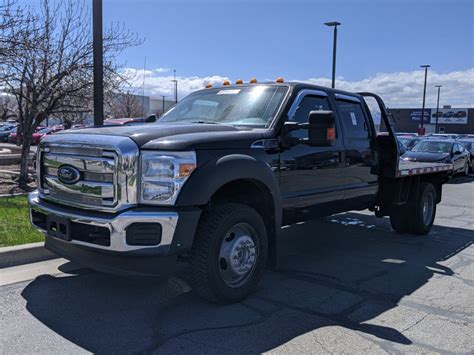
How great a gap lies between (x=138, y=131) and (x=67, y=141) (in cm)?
69

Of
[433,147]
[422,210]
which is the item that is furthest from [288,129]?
[433,147]

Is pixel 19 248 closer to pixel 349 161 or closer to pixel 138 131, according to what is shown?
pixel 138 131

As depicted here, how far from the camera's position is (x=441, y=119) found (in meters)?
75.7

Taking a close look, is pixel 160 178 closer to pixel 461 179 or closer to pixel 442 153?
pixel 442 153

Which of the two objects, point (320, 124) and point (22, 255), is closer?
point (320, 124)

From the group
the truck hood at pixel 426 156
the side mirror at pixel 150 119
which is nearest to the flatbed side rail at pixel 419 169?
the side mirror at pixel 150 119

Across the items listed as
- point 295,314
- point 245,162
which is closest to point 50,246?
point 245,162

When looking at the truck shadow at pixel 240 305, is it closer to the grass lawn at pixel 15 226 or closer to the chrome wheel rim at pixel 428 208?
the grass lawn at pixel 15 226

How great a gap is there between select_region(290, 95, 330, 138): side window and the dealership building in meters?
71.3

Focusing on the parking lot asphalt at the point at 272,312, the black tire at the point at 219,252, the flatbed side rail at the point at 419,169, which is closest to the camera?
the parking lot asphalt at the point at 272,312

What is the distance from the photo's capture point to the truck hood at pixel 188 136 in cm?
405

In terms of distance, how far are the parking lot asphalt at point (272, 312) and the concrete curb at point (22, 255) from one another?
7.8 inches

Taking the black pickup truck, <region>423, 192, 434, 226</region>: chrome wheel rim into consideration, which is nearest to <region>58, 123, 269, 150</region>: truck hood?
the black pickup truck

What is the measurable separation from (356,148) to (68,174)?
3.65m
